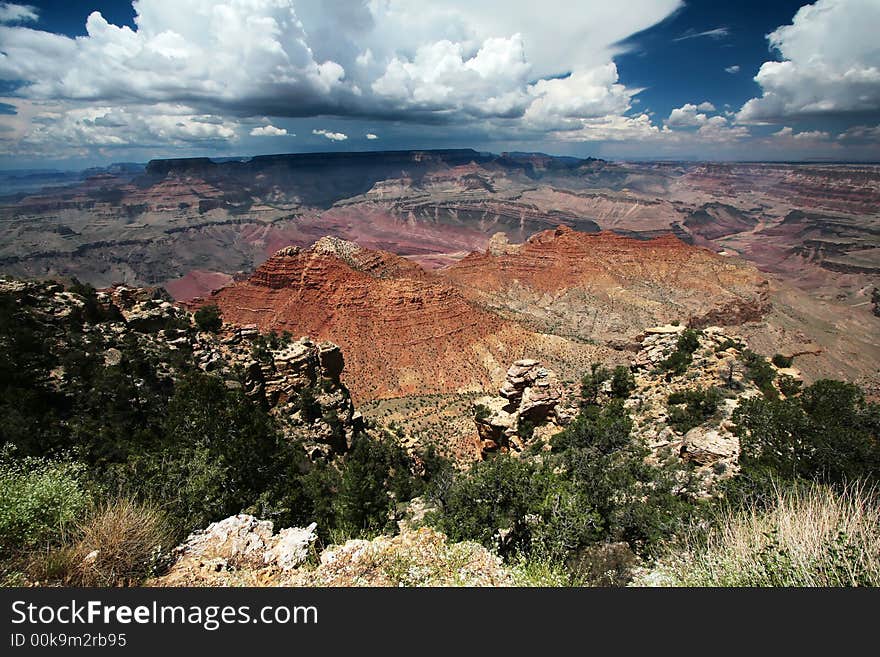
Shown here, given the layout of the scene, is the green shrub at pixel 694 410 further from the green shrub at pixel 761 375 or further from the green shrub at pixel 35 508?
the green shrub at pixel 35 508

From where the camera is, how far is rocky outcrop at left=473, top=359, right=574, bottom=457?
26.8 metres

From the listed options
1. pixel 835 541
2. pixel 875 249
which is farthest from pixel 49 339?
pixel 875 249

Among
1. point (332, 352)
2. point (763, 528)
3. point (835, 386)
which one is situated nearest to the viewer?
point (763, 528)

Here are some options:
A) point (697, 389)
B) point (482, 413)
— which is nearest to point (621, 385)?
point (697, 389)

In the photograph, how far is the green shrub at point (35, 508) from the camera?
26.7ft

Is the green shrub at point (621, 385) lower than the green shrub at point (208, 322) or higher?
lower

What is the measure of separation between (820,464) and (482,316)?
159ft

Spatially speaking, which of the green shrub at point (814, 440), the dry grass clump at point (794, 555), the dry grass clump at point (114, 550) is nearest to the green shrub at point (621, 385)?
the green shrub at point (814, 440)

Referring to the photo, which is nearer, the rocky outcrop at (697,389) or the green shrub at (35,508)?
the green shrub at (35,508)

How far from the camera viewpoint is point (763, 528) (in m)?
8.26

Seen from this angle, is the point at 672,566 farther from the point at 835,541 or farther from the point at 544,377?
the point at 544,377

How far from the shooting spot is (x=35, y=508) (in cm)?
877

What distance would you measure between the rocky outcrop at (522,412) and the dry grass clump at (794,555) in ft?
57.9

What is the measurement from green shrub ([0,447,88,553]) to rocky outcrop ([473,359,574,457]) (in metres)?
21.7
